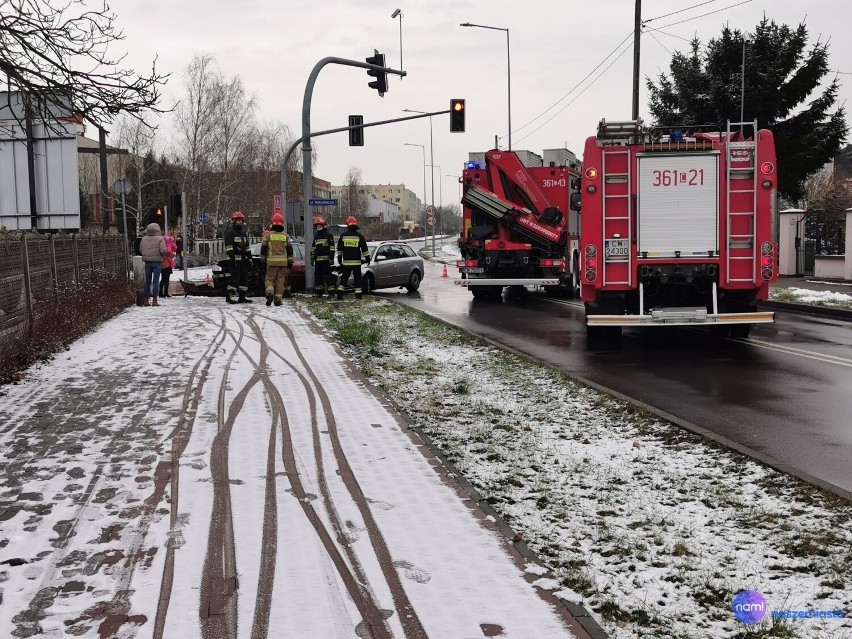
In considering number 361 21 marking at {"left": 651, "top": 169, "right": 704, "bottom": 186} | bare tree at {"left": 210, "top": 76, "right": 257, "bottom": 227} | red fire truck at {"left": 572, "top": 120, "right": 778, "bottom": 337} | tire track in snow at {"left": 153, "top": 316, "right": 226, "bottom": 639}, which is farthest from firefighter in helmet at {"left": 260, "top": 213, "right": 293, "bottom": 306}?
bare tree at {"left": 210, "top": 76, "right": 257, "bottom": 227}

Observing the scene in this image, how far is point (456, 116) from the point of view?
2408 cm

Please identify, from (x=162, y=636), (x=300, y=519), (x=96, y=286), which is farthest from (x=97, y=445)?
(x=96, y=286)

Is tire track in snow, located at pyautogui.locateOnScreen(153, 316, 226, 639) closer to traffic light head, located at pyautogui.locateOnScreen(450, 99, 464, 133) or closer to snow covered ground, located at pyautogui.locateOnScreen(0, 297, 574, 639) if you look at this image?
snow covered ground, located at pyautogui.locateOnScreen(0, 297, 574, 639)

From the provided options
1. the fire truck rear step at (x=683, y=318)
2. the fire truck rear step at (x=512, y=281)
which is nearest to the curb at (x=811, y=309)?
the fire truck rear step at (x=512, y=281)

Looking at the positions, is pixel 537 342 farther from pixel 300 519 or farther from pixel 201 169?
pixel 201 169

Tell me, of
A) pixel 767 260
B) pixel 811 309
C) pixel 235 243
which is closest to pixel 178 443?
pixel 767 260

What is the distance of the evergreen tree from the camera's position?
30.9m

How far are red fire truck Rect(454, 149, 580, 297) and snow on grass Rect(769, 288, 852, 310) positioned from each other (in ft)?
16.0

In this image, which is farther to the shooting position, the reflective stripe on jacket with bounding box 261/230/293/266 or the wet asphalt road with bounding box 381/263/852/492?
the reflective stripe on jacket with bounding box 261/230/293/266

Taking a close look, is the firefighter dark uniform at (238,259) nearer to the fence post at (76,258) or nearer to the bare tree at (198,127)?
the fence post at (76,258)

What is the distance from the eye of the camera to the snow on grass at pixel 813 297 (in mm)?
17753

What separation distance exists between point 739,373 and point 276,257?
10.8 meters

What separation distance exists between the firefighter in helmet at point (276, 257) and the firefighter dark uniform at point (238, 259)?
0.50m

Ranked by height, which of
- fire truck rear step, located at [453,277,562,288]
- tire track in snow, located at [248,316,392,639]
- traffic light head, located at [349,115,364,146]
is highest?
traffic light head, located at [349,115,364,146]
